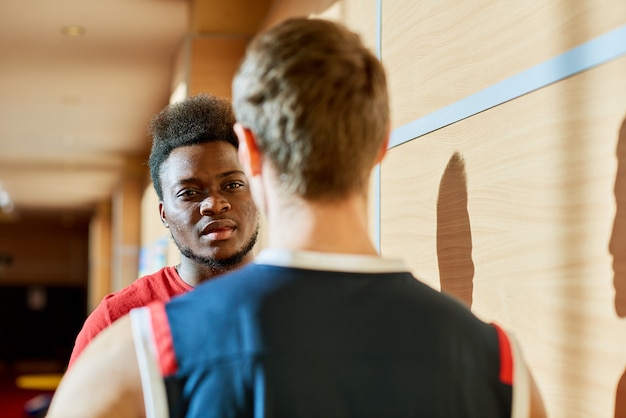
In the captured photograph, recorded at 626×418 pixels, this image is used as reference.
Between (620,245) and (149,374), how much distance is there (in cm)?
73

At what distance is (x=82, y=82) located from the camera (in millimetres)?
7742

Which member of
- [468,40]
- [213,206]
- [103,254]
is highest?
[103,254]

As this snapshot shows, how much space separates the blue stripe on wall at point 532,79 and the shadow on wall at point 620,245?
128 millimetres

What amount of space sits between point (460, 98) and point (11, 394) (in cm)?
1411

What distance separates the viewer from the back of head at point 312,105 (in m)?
1.00

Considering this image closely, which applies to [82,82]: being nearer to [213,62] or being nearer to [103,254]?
[213,62]

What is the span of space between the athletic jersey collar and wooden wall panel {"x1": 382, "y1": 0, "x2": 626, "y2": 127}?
0.57 m

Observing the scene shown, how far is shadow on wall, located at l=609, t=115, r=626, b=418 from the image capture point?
123 cm

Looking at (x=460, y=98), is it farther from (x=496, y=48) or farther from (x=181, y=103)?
(x=181, y=103)

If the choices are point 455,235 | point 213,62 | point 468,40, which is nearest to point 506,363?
point 455,235

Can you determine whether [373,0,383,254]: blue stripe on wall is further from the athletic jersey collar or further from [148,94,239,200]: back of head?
the athletic jersey collar

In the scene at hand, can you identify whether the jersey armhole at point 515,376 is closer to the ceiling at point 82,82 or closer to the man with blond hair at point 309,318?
the man with blond hair at point 309,318

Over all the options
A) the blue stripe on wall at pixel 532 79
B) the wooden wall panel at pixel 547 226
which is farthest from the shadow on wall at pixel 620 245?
the blue stripe on wall at pixel 532 79

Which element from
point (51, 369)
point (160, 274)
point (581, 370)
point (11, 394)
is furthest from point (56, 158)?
point (581, 370)
